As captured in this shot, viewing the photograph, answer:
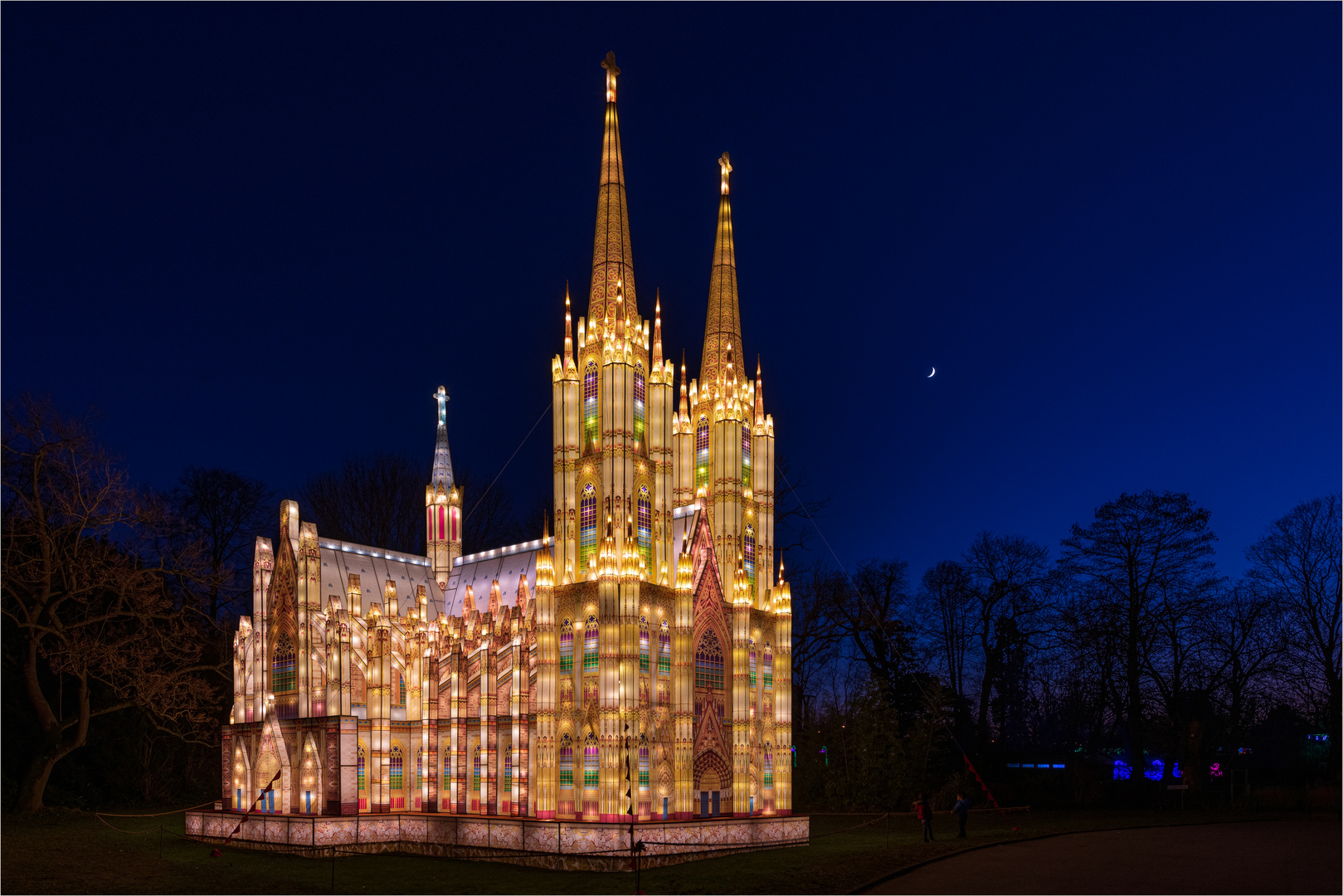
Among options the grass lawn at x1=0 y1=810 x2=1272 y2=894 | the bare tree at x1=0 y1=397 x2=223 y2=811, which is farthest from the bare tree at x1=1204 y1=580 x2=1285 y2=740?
the bare tree at x1=0 y1=397 x2=223 y2=811

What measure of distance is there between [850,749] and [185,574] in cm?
2945

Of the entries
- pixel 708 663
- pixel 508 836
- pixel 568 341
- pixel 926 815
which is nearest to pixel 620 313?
pixel 568 341

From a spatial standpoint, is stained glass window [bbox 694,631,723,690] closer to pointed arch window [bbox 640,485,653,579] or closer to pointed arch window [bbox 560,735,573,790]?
pointed arch window [bbox 640,485,653,579]

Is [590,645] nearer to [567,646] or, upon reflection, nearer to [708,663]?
[567,646]

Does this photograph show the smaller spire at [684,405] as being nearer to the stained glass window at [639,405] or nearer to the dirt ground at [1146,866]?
the stained glass window at [639,405]

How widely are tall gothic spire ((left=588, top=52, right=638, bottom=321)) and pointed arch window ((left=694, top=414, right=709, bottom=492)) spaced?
5907 mm

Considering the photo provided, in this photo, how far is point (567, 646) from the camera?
1345 inches

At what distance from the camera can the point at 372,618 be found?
40.6 meters

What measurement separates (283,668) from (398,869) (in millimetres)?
11368

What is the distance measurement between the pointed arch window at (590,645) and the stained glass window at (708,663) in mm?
4120

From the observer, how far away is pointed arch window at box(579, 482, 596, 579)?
113ft

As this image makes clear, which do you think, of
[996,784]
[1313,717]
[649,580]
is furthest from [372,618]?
[1313,717]

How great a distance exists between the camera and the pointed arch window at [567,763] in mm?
33219

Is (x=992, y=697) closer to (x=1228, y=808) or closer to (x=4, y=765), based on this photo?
(x=1228, y=808)
